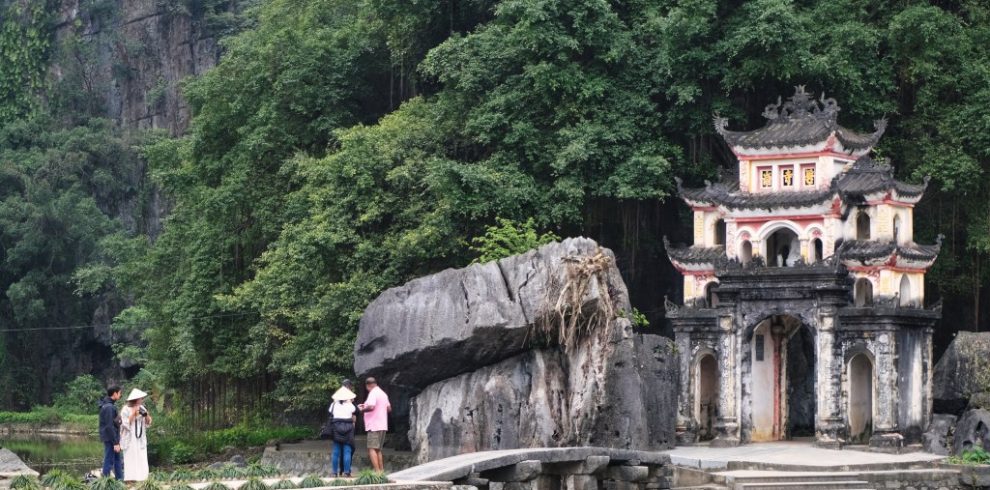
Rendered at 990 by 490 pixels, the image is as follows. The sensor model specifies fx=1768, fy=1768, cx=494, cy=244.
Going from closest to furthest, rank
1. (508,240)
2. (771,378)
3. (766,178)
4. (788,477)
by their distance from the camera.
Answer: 1. (788,477)
2. (766,178)
3. (508,240)
4. (771,378)

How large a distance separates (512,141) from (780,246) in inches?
229

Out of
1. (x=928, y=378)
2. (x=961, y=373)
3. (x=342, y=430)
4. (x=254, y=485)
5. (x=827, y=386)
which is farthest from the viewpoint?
(x=961, y=373)

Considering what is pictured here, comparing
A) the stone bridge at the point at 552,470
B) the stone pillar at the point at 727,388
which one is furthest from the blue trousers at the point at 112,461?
the stone pillar at the point at 727,388

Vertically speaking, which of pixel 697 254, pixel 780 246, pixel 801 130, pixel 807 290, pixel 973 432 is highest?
pixel 801 130

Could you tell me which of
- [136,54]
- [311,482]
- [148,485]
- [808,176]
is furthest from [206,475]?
[136,54]

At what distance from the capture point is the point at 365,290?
1379 inches

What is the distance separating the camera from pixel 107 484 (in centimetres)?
1972

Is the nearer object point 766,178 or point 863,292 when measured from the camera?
point 863,292

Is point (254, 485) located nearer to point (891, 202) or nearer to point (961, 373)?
point (891, 202)

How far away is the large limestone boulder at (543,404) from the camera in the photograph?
99.5 feet

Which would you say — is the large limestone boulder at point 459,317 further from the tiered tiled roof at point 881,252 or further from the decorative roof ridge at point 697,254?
the tiered tiled roof at point 881,252

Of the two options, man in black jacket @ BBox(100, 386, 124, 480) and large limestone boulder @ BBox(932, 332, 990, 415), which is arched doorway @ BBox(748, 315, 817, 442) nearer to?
large limestone boulder @ BBox(932, 332, 990, 415)

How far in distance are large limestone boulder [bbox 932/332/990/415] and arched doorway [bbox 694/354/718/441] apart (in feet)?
13.5

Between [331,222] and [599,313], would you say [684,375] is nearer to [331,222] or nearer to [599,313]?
[599,313]
